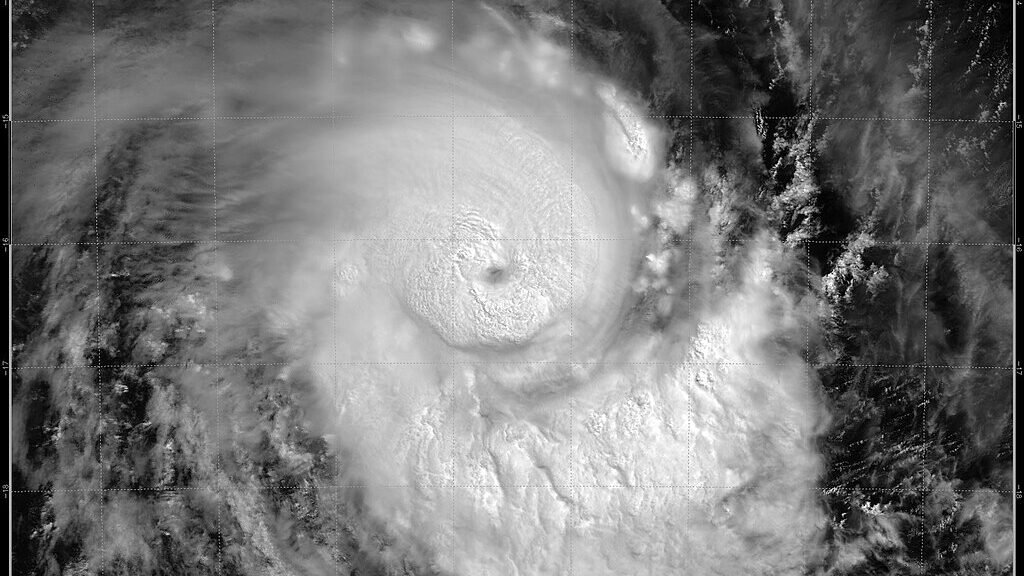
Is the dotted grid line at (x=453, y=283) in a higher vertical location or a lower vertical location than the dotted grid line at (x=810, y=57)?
lower

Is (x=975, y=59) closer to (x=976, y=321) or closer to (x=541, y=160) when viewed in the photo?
(x=976, y=321)

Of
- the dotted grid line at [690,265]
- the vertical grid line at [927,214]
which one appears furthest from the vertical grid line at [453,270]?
the vertical grid line at [927,214]

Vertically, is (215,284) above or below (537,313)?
below

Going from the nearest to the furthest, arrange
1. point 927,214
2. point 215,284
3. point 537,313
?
point 927,214, point 215,284, point 537,313

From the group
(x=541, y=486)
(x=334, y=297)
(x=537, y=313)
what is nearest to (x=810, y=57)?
(x=537, y=313)

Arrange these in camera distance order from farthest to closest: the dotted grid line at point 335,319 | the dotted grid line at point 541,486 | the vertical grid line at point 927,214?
1. the dotted grid line at point 335,319
2. the dotted grid line at point 541,486
3. the vertical grid line at point 927,214

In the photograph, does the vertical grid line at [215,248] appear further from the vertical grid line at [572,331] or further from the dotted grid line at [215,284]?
the vertical grid line at [572,331]

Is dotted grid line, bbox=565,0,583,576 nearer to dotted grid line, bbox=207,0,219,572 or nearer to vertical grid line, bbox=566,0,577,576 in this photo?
vertical grid line, bbox=566,0,577,576

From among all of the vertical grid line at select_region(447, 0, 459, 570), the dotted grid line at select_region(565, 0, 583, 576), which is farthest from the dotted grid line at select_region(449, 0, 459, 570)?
the dotted grid line at select_region(565, 0, 583, 576)

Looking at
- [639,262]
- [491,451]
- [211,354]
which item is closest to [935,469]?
[639,262]

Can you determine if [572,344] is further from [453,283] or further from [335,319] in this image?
[335,319]
